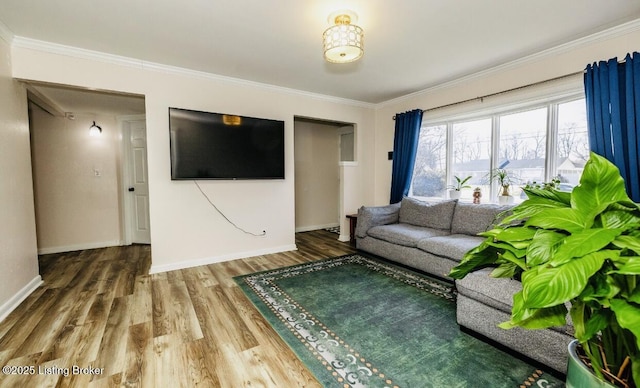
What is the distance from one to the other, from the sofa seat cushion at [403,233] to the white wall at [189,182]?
1337 mm

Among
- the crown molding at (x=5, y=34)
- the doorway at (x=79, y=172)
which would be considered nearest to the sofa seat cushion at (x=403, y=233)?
the doorway at (x=79, y=172)

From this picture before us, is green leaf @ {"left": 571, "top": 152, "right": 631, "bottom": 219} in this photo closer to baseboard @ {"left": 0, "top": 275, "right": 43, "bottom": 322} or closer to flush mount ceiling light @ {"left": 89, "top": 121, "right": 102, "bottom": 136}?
baseboard @ {"left": 0, "top": 275, "right": 43, "bottom": 322}

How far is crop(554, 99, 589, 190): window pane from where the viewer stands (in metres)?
2.82

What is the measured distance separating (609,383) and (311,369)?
1324 millimetres

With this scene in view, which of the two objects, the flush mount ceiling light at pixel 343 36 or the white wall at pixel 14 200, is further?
the white wall at pixel 14 200

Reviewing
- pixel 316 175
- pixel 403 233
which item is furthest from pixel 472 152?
pixel 316 175

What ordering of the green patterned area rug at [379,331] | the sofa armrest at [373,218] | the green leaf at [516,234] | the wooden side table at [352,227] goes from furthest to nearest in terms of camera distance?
the wooden side table at [352,227], the sofa armrest at [373,218], the green patterned area rug at [379,331], the green leaf at [516,234]

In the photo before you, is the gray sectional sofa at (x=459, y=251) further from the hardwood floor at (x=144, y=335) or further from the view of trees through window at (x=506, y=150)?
the hardwood floor at (x=144, y=335)

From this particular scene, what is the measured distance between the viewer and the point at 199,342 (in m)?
1.92

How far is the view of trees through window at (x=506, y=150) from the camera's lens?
2.91 m

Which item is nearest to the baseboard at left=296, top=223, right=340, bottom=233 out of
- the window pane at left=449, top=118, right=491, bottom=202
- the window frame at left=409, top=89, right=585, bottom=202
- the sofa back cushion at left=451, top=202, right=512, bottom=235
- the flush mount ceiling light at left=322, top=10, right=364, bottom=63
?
the window frame at left=409, top=89, right=585, bottom=202

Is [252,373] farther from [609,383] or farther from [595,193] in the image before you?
[595,193]

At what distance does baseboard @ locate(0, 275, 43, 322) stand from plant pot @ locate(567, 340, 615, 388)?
3.60 meters

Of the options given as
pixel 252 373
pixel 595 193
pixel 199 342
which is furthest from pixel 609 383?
pixel 199 342
